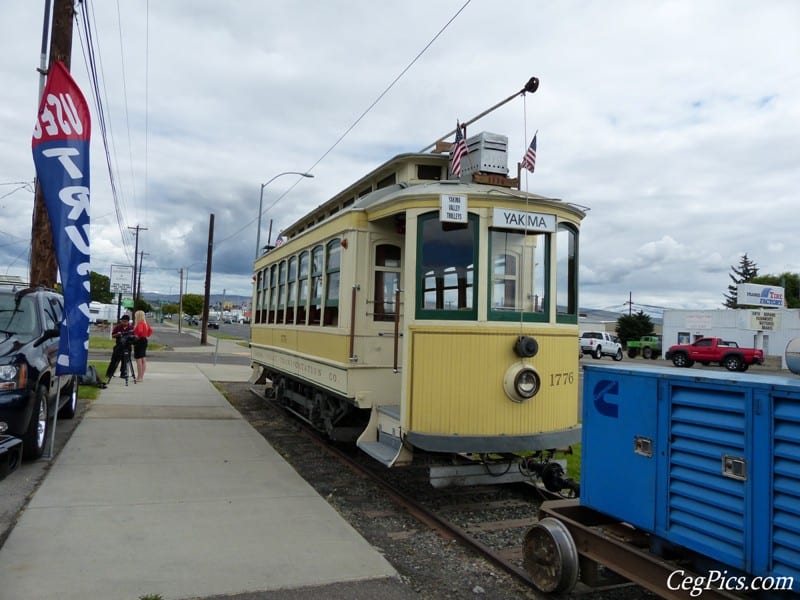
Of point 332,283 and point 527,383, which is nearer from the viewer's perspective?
point 527,383

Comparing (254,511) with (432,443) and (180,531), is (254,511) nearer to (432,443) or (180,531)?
(180,531)

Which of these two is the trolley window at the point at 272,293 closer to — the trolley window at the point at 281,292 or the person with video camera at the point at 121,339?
the trolley window at the point at 281,292

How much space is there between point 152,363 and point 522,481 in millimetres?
17902

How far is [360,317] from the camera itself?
22.6 feet

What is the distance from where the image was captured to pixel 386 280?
7.11 meters

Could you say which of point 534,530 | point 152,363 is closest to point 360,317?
point 534,530

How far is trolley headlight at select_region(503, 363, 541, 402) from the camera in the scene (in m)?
5.62

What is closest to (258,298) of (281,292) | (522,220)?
(281,292)

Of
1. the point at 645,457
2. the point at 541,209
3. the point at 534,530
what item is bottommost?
the point at 534,530

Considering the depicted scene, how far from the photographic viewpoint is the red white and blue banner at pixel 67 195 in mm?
6941

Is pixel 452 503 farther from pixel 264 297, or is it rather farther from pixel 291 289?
pixel 264 297

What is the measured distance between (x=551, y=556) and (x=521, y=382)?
6.13ft

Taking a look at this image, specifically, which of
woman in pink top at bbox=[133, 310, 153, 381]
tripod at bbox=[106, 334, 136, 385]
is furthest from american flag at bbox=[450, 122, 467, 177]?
tripod at bbox=[106, 334, 136, 385]

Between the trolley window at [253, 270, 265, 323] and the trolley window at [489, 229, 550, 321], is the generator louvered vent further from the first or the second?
the trolley window at [253, 270, 265, 323]
